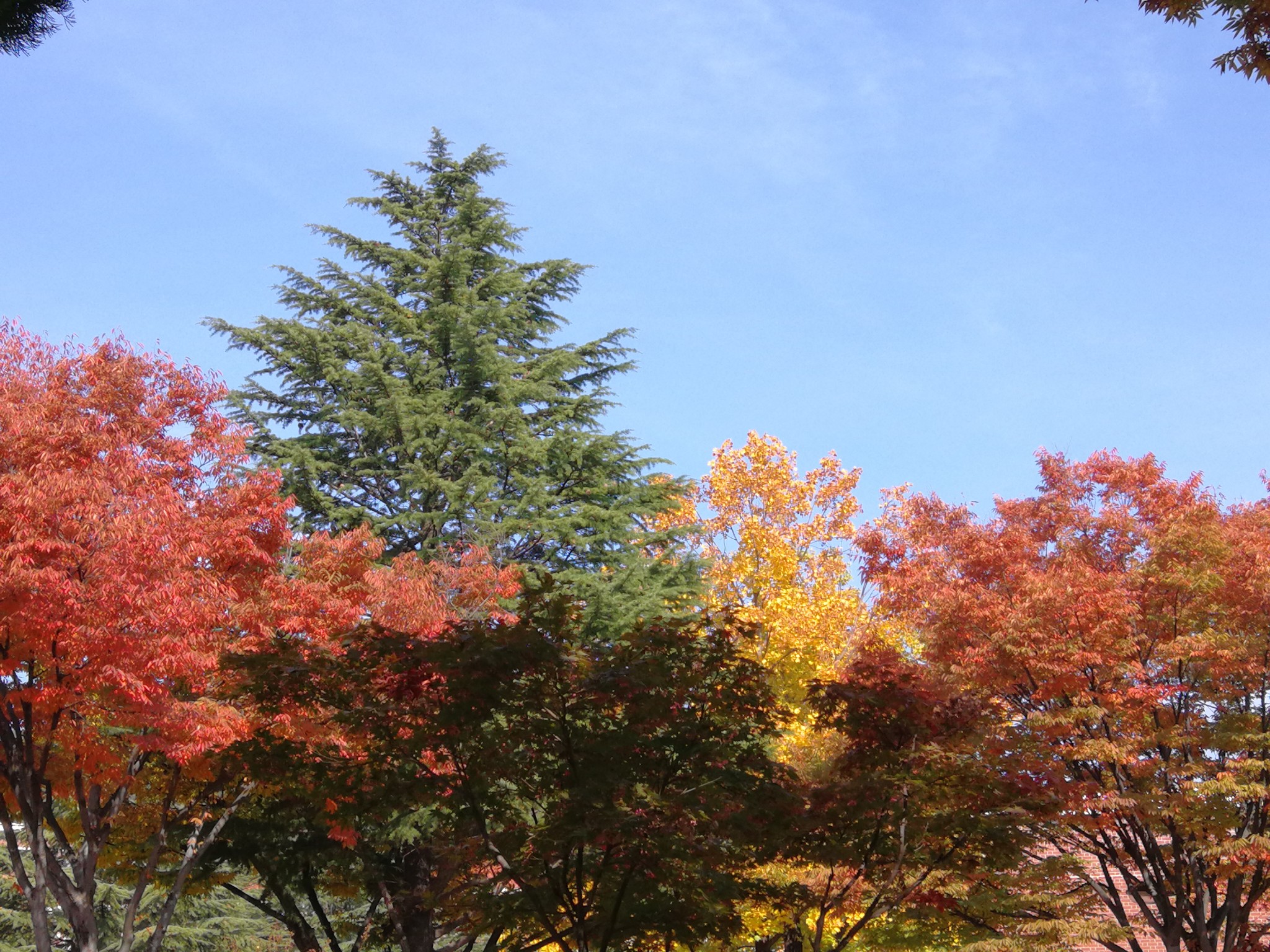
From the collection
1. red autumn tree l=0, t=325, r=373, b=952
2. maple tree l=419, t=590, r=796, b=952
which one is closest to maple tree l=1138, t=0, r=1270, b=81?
maple tree l=419, t=590, r=796, b=952

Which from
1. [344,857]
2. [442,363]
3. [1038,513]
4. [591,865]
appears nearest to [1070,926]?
[1038,513]

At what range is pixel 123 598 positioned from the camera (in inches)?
487

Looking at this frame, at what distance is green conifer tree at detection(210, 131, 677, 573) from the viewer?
24000mm

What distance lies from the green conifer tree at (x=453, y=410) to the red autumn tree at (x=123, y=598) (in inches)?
273

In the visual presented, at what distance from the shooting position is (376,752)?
35.8 ft

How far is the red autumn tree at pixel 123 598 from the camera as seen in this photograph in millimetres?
12336

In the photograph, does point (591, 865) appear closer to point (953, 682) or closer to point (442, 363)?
point (953, 682)

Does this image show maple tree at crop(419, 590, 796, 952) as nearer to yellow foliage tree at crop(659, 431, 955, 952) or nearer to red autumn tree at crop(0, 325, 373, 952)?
red autumn tree at crop(0, 325, 373, 952)

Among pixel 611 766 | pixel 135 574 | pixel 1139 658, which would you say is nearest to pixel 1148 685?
pixel 1139 658

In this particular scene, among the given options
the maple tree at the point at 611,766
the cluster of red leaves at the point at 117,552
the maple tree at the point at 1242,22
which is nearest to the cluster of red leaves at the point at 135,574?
the cluster of red leaves at the point at 117,552

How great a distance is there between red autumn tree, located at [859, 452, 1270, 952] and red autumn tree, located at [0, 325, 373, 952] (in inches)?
418

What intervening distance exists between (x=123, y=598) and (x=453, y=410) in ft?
45.6

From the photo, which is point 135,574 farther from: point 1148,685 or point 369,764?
point 1148,685

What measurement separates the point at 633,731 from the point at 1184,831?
11.5 metres
